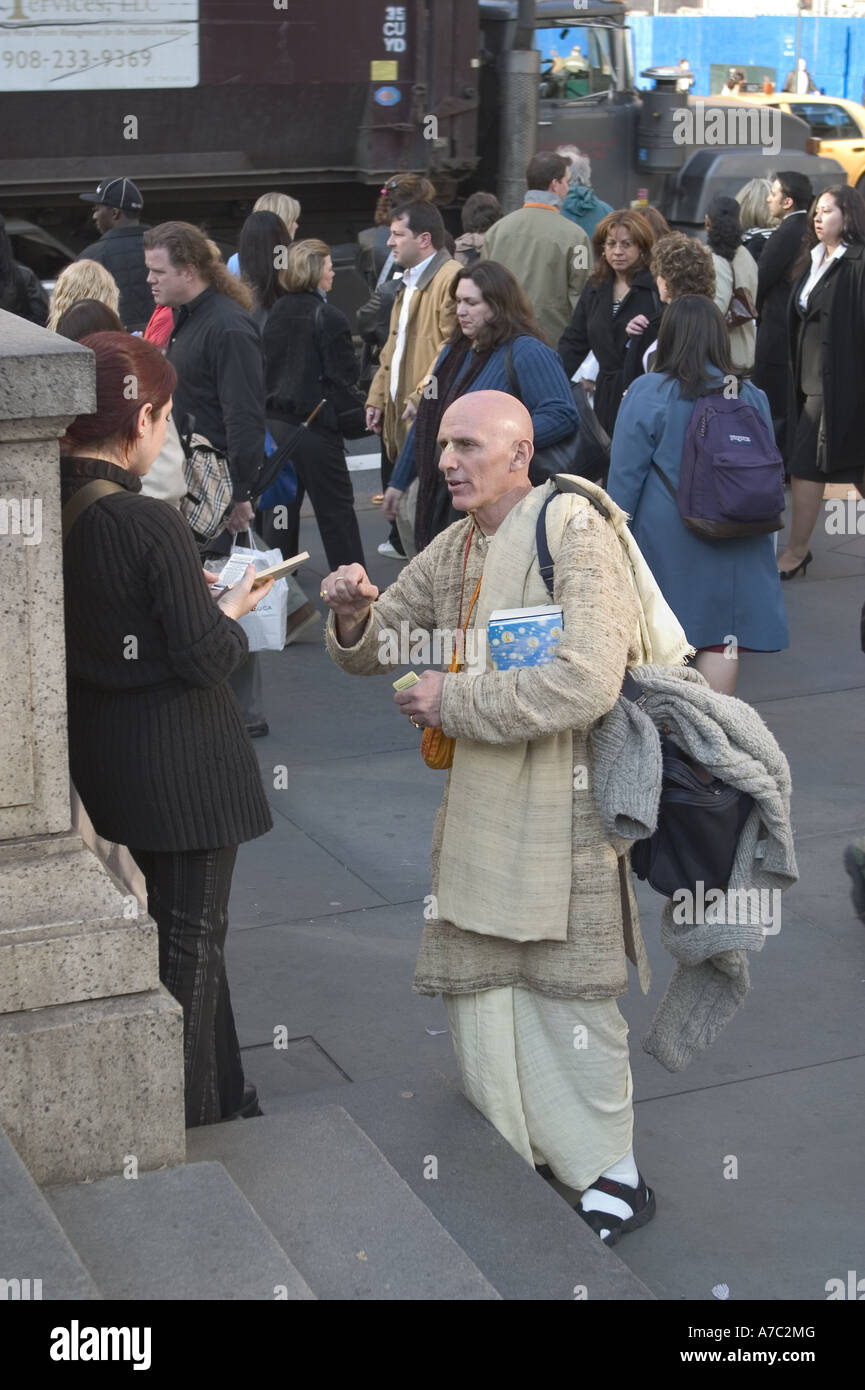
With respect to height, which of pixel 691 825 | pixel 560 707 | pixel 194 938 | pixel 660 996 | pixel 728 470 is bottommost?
pixel 660 996

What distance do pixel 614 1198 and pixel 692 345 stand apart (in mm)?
3314

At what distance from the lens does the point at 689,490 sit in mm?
5992

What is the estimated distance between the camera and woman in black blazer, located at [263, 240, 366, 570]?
7906 mm

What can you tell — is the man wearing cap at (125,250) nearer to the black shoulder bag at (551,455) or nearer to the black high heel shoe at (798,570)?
the black shoulder bag at (551,455)

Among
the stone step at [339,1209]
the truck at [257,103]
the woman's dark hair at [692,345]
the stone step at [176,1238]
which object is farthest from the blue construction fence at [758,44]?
the stone step at [176,1238]

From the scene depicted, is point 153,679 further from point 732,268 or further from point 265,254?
point 732,268

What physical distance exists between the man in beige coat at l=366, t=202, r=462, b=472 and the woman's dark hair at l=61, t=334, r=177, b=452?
177 inches

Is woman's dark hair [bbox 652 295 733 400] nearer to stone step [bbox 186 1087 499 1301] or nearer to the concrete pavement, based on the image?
the concrete pavement

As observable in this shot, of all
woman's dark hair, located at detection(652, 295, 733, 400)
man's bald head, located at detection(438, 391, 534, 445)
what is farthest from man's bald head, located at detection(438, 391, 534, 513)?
woman's dark hair, located at detection(652, 295, 733, 400)

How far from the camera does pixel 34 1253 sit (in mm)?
2729

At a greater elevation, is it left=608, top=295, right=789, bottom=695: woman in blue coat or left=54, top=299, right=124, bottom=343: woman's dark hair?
left=54, top=299, right=124, bottom=343: woman's dark hair

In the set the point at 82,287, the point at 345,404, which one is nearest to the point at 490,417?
the point at 82,287

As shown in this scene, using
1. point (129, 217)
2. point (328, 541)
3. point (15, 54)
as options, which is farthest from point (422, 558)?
point (15, 54)

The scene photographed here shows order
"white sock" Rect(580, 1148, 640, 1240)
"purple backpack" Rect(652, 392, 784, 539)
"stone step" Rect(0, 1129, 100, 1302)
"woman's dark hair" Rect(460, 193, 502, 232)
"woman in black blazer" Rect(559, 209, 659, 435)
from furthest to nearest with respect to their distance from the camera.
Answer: "woman's dark hair" Rect(460, 193, 502, 232) < "woman in black blazer" Rect(559, 209, 659, 435) < "purple backpack" Rect(652, 392, 784, 539) < "white sock" Rect(580, 1148, 640, 1240) < "stone step" Rect(0, 1129, 100, 1302)
